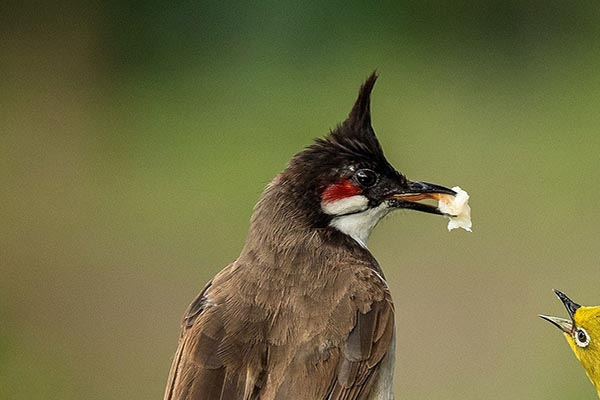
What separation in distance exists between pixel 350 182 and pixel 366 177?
51 mm

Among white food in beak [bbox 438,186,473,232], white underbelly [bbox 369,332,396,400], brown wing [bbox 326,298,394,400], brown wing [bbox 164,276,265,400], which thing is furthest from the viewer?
white food in beak [bbox 438,186,473,232]

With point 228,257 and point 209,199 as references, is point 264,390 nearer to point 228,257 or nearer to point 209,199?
point 228,257

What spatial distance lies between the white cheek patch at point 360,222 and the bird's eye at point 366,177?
0.24ft

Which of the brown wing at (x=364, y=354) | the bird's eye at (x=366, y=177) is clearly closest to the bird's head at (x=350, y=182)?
the bird's eye at (x=366, y=177)

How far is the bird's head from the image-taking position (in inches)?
134

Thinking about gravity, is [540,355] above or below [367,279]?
below

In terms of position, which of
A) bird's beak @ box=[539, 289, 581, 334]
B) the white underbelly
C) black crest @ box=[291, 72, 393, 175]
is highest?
black crest @ box=[291, 72, 393, 175]

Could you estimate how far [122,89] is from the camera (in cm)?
830

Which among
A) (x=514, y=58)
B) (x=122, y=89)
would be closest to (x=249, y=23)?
(x=122, y=89)

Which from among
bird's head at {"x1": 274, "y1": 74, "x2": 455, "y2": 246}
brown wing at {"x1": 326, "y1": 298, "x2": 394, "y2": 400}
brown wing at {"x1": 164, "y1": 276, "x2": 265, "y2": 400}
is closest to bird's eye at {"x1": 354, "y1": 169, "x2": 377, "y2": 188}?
bird's head at {"x1": 274, "y1": 74, "x2": 455, "y2": 246}

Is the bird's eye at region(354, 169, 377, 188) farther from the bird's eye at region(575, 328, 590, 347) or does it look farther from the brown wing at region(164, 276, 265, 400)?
the bird's eye at region(575, 328, 590, 347)

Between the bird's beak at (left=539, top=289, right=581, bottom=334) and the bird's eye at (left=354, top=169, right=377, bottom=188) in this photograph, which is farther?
the bird's beak at (left=539, top=289, right=581, bottom=334)

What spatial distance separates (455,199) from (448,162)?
12.6 feet

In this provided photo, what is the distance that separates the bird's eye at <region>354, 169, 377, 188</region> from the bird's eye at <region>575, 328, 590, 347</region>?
2.18 ft
